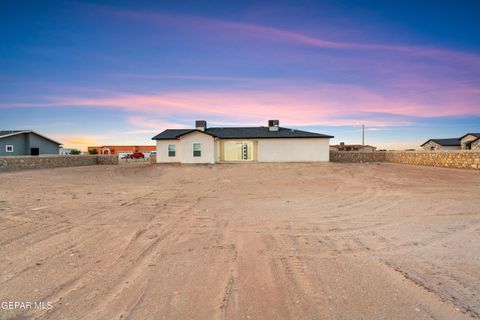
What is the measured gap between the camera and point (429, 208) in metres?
7.41

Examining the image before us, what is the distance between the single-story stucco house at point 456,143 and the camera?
42.4 metres

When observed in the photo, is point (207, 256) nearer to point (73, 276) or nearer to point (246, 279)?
point (246, 279)

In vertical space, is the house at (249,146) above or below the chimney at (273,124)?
below

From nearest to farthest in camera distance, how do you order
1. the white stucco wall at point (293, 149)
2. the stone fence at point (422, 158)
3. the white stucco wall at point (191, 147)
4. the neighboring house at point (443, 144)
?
the stone fence at point (422, 158)
the white stucco wall at point (191, 147)
the white stucco wall at point (293, 149)
the neighboring house at point (443, 144)

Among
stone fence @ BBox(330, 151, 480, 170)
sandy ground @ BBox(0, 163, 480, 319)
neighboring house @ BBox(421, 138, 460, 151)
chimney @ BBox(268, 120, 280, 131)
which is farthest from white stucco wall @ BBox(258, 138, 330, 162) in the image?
neighboring house @ BBox(421, 138, 460, 151)

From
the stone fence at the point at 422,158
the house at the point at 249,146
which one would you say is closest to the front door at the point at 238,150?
the house at the point at 249,146

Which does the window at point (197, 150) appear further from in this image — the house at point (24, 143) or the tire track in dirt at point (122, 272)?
the house at point (24, 143)

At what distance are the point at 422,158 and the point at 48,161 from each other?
36.2 meters

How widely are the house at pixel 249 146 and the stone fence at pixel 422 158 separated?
5.02 metres

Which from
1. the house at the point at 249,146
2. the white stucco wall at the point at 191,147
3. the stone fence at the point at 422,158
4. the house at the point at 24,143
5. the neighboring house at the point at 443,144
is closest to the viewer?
the stone fence at the point at 422,158

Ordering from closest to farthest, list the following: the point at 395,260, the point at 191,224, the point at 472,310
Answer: the point at 472,310, the point at 395,260, the point at 191,224

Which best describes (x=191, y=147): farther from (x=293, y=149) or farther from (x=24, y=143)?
(x=24, y=143)

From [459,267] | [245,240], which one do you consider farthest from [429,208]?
[245,240]

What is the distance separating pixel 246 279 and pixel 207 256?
3.22 ft
